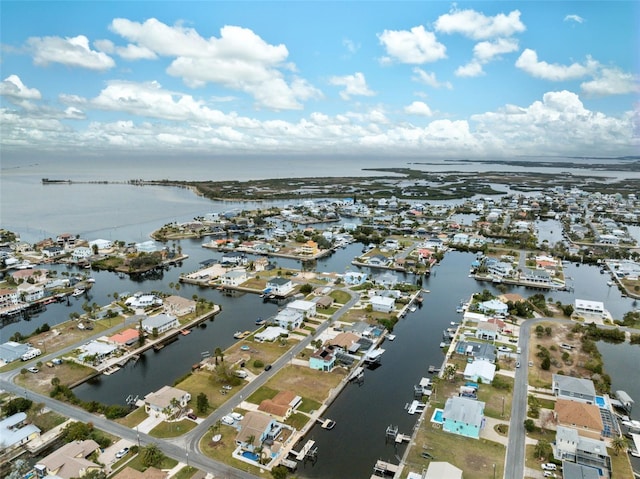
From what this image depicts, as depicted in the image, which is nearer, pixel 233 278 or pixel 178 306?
pixel 178 306

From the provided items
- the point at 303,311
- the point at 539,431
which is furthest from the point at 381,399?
the point at 303,311

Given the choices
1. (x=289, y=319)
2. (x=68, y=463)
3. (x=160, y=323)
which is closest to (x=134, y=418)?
(x=68, y=463)

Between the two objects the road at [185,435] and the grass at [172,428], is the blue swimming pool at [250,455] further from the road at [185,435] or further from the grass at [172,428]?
the grass at [172,428]

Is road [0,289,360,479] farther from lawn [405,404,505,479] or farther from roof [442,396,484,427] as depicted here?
roof [442,396,484,427]

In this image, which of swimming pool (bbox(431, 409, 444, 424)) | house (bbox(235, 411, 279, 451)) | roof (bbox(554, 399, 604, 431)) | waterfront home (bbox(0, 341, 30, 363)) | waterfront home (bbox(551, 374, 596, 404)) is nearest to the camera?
house (bbox(235, 411, 279, 451))

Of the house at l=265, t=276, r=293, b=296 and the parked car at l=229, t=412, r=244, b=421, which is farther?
the house at l=265, t=276, r=293, b=296

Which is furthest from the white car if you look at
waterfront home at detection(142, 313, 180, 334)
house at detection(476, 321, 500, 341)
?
house at detection(476, 321, 500, 341)

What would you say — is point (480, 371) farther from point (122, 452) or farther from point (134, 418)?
point (122, 452)
